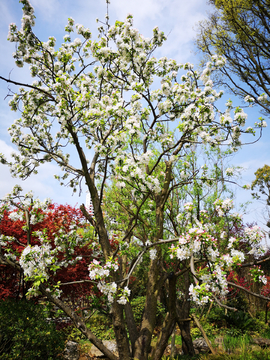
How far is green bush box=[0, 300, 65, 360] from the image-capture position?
159 inches

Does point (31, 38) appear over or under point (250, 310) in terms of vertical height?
over

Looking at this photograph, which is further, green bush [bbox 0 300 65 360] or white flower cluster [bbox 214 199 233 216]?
green bush [bbox 0 300 65 360]

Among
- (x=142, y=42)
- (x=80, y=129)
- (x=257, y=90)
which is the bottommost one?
(x=80, y=129)

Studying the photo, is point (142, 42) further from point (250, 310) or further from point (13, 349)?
point (250, 310)

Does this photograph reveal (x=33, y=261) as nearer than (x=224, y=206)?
No

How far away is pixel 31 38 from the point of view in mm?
4531

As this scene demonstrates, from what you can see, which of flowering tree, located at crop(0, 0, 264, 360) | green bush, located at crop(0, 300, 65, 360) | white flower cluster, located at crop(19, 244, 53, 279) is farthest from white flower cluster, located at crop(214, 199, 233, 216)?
green bush, located at crop(0, 300, 65, 360)

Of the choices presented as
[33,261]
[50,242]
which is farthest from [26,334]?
[50,242]

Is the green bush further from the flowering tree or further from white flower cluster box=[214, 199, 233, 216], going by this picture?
white flower cluster box=[214, 199, 233, 216]

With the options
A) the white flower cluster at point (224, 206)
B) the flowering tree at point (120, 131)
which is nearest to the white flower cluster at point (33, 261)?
the flowering tree at point (120, 131)

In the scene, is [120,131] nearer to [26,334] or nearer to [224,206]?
[224,206]

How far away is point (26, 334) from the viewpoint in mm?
4121

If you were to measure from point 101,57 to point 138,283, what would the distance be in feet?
33.2

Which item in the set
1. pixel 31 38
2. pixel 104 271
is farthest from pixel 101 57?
pixel 104 271
